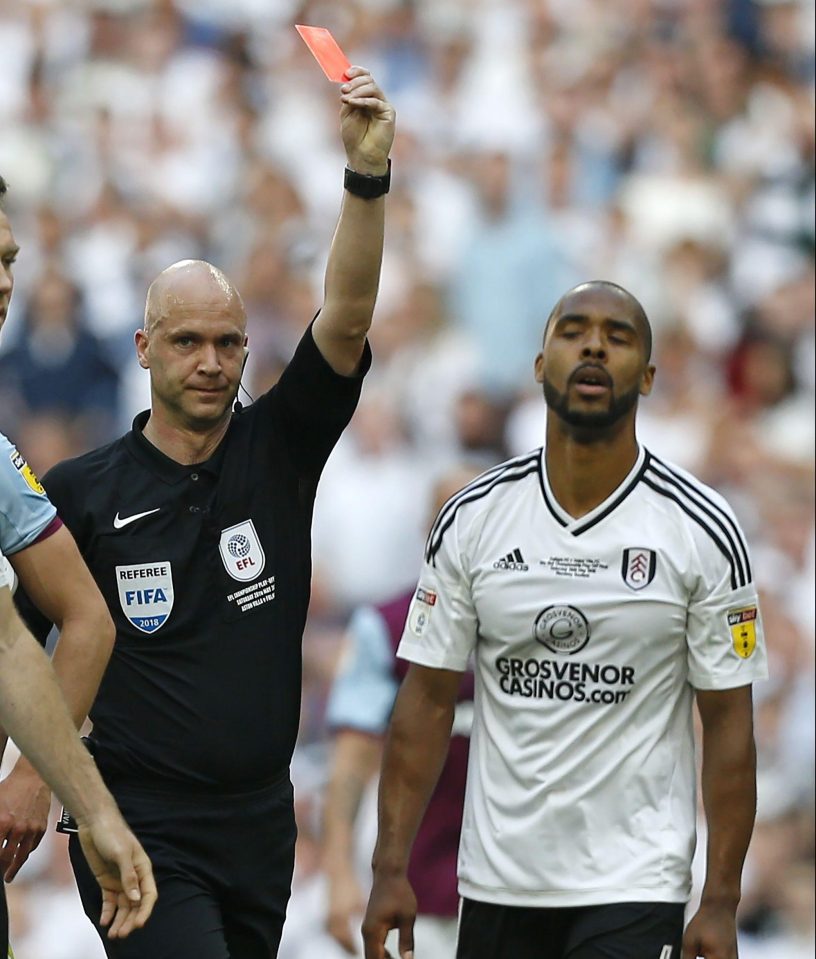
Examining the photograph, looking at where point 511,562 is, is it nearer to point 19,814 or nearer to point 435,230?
point 19,814

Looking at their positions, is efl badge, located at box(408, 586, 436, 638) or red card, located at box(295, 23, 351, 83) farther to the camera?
efl badge, located at box(408, 586, 436, 638)

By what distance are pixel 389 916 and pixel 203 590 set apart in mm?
964

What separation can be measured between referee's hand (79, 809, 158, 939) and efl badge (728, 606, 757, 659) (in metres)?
1.76

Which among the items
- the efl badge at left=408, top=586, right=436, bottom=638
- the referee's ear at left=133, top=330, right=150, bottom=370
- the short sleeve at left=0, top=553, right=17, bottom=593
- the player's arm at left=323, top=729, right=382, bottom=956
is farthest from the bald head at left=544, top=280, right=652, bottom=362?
the player's arm at left=323, top=729, right=382, bottom=956

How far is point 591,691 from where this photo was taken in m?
5.05

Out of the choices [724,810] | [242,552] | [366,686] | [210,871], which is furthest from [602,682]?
[366,686]

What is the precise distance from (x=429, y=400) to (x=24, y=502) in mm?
7023

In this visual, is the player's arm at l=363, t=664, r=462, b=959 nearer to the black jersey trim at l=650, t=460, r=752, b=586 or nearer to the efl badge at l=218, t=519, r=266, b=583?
the efl badge at l=218, t=519, r=266, b=583

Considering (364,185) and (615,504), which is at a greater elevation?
(364,185)

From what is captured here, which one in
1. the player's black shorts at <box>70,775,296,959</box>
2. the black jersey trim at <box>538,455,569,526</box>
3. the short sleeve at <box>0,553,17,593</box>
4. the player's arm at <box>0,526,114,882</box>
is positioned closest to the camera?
the short sleeve at <box>0,553,17,593</box>

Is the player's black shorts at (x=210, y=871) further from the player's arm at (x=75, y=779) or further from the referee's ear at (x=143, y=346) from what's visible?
the referee's ear at (x=143, y=346)

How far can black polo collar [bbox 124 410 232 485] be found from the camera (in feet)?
16.6

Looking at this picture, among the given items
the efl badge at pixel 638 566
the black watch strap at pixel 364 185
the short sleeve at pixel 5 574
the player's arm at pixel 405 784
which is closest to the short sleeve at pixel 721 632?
the efl badge at pixel 638 566

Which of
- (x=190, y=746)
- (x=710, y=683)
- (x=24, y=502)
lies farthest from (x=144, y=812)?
(x=710, y=683)
